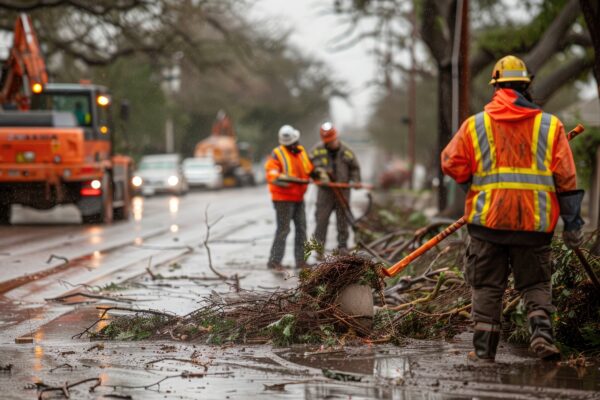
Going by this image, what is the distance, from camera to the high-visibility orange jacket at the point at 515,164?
22.4ft

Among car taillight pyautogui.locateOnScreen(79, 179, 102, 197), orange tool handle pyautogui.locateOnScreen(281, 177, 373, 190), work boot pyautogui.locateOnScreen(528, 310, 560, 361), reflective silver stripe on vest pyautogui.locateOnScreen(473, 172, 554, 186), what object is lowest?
work boot pyautogui.locateOnScreen(528, 310, 560, 361)

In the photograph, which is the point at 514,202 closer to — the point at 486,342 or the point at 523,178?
the point at 523,178

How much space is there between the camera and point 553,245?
8.12 m

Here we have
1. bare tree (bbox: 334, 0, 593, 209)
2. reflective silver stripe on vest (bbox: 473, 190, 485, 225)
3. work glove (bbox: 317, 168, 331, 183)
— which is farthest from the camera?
bare tree (bbox: 334, 0, 593, 209)

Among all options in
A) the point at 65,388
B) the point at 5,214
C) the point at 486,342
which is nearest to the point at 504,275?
the point at 486,342

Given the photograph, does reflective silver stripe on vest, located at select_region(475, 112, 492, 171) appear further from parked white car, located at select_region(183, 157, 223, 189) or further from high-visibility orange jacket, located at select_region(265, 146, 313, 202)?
parked white car, located at select_region(183, 157, 223, 189)

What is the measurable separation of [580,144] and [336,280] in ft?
57.1

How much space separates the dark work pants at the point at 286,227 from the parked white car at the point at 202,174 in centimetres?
3702

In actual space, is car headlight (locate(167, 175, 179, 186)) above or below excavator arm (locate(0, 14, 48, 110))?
below

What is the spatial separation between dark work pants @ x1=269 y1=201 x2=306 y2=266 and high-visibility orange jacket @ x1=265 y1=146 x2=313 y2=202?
4.0 inches

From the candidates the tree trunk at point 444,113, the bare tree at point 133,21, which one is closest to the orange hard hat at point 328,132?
the tree trunk at point 444,113

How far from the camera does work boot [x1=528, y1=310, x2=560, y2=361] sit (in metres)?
6.83

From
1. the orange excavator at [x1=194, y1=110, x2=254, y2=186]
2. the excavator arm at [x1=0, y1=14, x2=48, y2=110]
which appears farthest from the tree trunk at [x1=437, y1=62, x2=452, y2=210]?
the orange excavator at [x1=194, y1=110, x2=254, y2=186]

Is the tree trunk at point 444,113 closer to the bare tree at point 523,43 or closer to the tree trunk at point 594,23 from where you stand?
the bare tree at point 523,43
